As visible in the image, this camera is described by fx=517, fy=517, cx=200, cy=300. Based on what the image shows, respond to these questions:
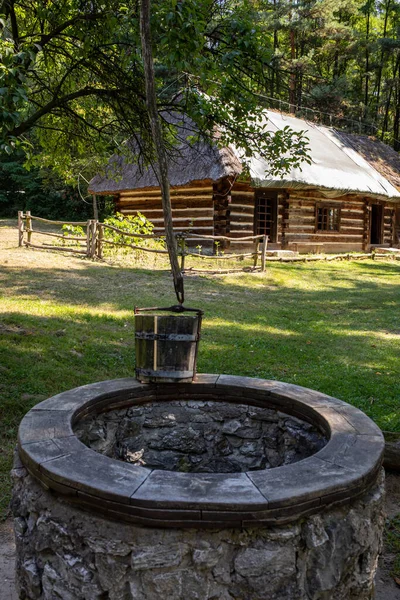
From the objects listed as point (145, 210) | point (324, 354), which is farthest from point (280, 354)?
point (145, 210)

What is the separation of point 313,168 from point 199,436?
16.5 m

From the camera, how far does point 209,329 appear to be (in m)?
8.45

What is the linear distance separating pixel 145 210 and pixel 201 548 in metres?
17.3

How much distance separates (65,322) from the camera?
7801 millimetres

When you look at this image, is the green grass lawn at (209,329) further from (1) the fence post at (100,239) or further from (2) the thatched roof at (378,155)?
(2) the thatched roof at (378,155)

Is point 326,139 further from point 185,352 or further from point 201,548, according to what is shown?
point 201,548

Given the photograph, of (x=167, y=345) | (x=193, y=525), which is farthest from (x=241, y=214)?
(x=193, y=525)

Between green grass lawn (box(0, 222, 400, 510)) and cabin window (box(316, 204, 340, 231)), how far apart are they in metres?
7.15

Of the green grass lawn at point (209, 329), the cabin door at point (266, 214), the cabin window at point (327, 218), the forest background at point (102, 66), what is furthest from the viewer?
the cabin window at point (327, 218)

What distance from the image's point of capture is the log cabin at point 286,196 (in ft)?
53.8

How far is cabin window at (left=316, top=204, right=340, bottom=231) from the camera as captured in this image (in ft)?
68.3

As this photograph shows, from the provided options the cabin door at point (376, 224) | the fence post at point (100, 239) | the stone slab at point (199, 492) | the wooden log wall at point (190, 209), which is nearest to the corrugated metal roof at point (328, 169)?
the wooden log wall at point (190, 209)

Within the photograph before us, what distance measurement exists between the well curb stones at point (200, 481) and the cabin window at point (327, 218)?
1860cm

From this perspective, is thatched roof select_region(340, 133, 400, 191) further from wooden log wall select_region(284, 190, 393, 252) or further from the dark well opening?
the dark well opening
